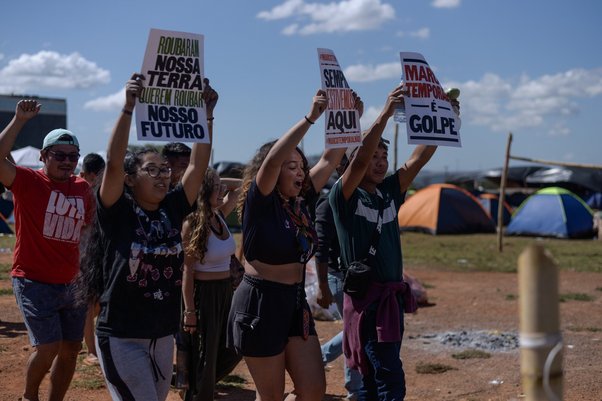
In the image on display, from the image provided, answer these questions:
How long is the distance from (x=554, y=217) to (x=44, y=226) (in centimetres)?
2153

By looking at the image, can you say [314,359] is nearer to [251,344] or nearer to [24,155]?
[251,344]

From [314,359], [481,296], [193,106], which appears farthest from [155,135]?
[481,296]

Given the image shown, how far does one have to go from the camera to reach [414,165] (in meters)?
5.43

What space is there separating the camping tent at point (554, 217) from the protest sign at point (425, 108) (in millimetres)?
19773

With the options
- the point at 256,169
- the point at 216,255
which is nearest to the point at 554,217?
the point at 216,255

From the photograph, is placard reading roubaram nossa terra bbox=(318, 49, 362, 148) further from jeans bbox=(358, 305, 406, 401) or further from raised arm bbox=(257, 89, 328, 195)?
jeans bbox=(358, 305, 406, 401)

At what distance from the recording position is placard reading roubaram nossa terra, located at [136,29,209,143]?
4562 mm

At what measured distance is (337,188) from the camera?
199 inches

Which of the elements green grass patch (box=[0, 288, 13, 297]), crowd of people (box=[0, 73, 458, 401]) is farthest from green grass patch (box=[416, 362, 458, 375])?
green grass patch (box=[0, 288, 13, 297])

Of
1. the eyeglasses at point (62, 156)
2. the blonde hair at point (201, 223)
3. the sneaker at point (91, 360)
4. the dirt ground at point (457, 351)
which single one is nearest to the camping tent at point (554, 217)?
the dirt ground at point (457, 351)

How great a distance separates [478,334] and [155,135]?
6096 millimetres

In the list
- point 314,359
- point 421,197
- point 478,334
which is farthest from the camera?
point 421,197

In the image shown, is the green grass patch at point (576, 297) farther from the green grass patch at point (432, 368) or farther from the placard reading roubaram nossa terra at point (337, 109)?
the placard reading roubaram nossa terra at point (337, 109)

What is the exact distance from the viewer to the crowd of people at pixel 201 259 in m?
4.17
